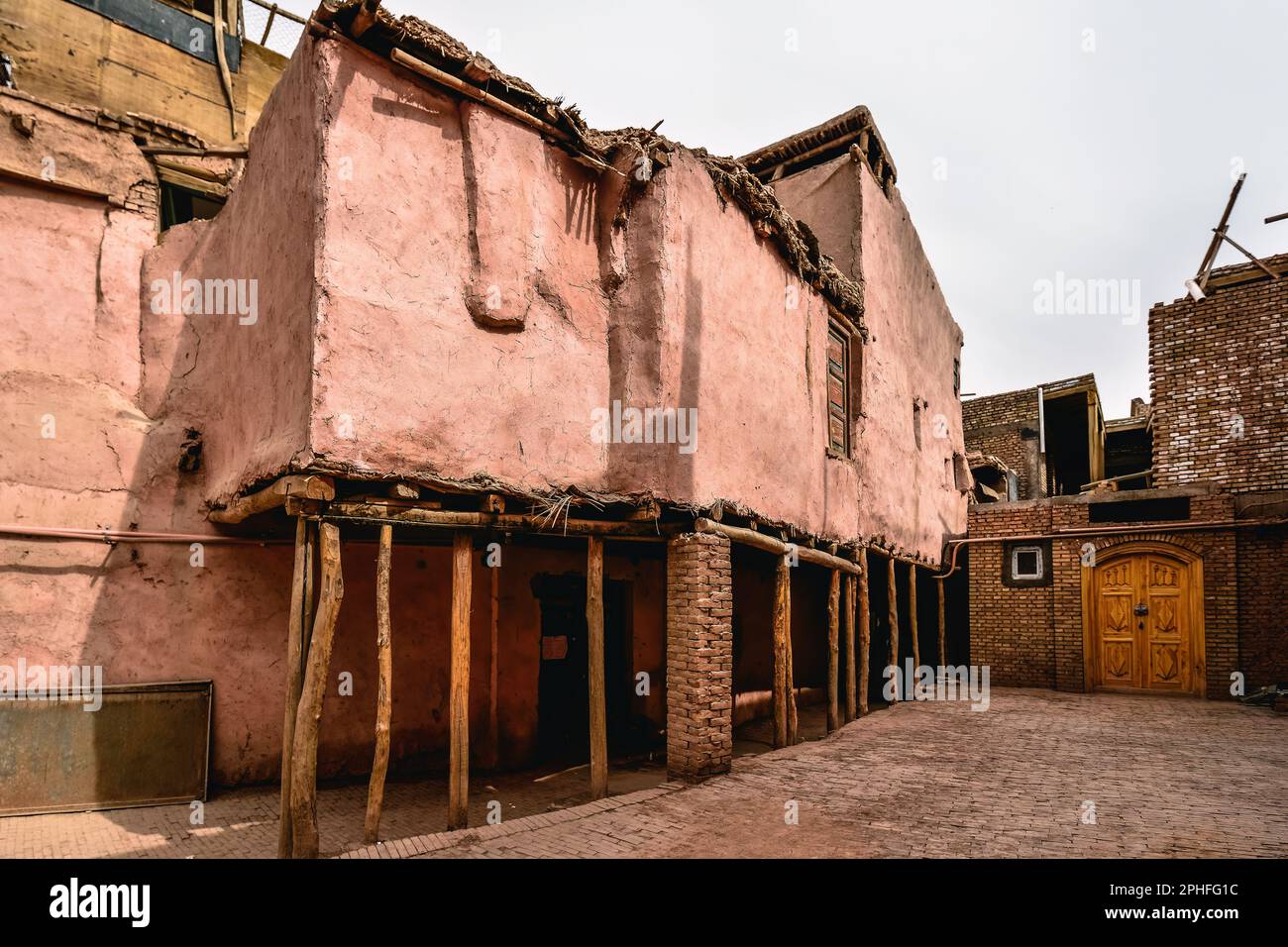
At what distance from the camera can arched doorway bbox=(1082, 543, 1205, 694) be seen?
13.8 metres


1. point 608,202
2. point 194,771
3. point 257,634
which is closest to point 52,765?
point 194,771

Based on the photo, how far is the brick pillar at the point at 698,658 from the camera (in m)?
7.60

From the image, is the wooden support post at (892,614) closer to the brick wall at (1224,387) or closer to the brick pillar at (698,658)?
the brick wall at (1224,387)

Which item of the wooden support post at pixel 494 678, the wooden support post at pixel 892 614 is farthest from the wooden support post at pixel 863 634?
the wooden support post at pixel 494 678

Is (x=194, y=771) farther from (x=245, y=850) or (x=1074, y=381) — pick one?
(x=1074, y=381)

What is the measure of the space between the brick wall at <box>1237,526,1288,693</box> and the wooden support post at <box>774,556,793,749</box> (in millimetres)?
9516

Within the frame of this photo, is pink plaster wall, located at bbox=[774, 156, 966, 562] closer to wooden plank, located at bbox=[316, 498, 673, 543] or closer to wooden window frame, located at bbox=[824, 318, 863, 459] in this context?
wooden window frame, located at bbox=[824, 318, 863, 459]

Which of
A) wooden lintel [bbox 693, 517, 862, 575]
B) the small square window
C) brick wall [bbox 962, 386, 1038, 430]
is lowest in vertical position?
the small square window

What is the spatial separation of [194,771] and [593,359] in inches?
237

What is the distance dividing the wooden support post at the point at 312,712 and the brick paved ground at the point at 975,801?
3.31ft

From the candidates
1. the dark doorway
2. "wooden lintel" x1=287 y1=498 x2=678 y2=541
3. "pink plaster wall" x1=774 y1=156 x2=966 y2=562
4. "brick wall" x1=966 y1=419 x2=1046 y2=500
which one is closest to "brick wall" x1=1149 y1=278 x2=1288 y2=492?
"pink plaster wall" x1=774 y1=156 x2=966 y2=562

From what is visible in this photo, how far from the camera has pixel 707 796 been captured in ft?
23.0

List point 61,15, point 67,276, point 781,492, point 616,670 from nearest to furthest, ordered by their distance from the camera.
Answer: point 67,276 < point 781,492 < point 616,670 < point 61,15
